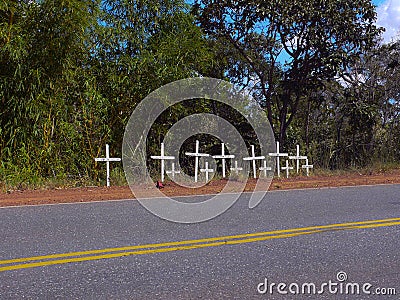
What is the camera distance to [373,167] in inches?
723

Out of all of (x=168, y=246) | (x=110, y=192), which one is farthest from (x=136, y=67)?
(x=168, y=246)

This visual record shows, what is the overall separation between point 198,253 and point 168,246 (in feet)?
1.44

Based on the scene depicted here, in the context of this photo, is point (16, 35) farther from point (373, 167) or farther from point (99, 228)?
point (373, 167)

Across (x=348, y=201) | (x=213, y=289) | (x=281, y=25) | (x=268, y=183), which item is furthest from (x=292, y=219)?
(x=281, y=25)

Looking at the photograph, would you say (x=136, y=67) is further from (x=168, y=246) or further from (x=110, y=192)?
(x=168, y=246)

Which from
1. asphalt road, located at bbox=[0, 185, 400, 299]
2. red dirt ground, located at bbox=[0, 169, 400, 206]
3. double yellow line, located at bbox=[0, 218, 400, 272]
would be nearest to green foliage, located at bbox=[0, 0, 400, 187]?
red dirt ground, located at bbox=[0, 169, 400, 206]

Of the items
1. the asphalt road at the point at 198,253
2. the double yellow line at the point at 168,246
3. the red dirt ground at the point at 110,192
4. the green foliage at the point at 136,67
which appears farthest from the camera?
the green foliage at the point at 136,67

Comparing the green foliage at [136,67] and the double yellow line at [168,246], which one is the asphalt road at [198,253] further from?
the green foliage at [136,67]

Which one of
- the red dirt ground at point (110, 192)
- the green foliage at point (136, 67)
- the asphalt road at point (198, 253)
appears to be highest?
the green foliage at point (136, 67)

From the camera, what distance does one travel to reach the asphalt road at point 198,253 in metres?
4.29

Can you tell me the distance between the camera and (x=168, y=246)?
5.72 meters

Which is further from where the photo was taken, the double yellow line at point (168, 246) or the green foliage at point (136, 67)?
the green foliage at point (136, 67)

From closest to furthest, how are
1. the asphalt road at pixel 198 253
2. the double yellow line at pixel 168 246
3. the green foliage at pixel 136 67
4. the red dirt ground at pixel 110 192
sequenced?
the asphalt road at pixel 198 253 < the double yellow line at pixel 168 246 < the red dirt ground at pixel 110 192 < the green foliage at pixel 136 67

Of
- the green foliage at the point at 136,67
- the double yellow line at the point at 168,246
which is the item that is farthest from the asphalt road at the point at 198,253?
the green foliage at the point at 136,67
